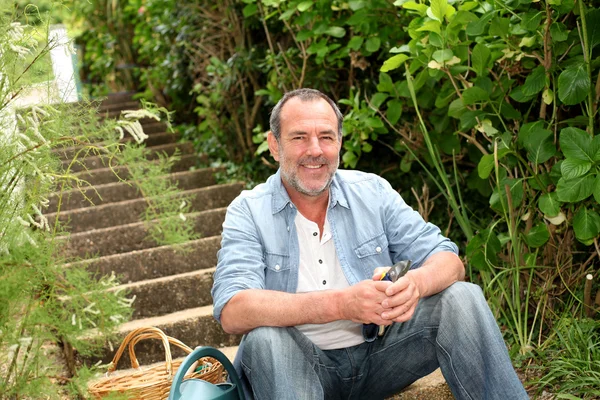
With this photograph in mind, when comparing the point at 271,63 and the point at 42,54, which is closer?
the point at 42,54

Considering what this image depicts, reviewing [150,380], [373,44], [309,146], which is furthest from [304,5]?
[150,380]

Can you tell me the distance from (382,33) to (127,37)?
5.03 metres

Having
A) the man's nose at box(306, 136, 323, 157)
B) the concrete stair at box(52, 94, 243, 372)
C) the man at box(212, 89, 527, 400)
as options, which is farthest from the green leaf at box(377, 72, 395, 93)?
the concrete stair at box(52, 94, 243, 372)

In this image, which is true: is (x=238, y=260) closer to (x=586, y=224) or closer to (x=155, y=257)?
(x=586, y=224)

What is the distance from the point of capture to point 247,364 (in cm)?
202

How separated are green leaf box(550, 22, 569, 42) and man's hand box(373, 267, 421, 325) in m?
0.98

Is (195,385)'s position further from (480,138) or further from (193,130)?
(193,130)

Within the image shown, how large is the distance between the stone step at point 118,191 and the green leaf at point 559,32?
2.76 meters

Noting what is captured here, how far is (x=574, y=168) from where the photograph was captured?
89.4 inches

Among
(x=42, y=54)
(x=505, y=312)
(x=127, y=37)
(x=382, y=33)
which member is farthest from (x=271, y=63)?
(x=127, y=37)

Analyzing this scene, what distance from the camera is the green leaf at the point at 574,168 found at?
2.25 m

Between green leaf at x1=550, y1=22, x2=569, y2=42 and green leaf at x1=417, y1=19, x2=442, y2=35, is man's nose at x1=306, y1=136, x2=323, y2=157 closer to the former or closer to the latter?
green leaf at x1=417, y1=19, x2=442, y2=35

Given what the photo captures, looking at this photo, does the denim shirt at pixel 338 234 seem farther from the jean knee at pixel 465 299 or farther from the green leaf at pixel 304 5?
the green leaf at pixel 304 5

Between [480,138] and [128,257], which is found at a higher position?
[480,138]
